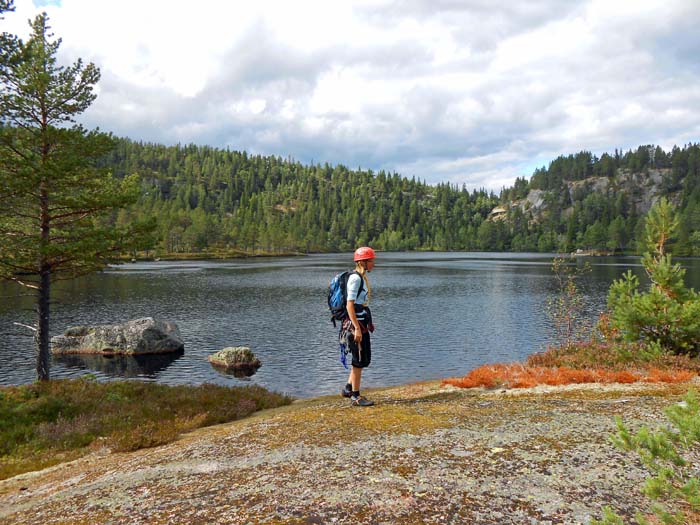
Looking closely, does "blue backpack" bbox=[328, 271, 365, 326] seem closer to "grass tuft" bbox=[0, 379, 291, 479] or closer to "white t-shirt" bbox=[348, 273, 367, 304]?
"white t-shirt" bbox=[348, 273, 367, 304]

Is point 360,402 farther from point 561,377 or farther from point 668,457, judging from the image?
point 668,457

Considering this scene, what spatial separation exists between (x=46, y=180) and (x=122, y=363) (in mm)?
15948

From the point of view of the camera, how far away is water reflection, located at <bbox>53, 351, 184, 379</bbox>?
87.2ft

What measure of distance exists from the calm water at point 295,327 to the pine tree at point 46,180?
1011 cm

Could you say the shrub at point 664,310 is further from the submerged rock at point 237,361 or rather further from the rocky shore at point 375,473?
the submerged rock at point 237,361

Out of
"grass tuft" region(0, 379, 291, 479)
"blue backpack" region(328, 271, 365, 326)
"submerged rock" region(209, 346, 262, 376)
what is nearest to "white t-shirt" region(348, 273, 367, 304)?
"blue backpack" region(328, 271, 365, 326)

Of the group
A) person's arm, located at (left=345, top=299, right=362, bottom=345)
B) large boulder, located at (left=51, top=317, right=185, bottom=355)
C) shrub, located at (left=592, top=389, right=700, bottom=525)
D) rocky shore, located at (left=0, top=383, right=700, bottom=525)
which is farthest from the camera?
large boulder, located at (left=51, top=317, right=185, bottom=355)

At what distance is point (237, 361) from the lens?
2722 centimetres

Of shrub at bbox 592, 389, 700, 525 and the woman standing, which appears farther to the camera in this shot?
the woman standing

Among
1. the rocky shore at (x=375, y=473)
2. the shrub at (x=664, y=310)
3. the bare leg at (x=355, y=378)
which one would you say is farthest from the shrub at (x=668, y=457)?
the shrub at (x=664, y=310)

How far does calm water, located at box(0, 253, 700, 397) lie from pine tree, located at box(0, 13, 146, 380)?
398 inches

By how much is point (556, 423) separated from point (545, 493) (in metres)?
3.15

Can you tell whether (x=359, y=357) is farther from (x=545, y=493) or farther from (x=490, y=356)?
(x=490, y=356)

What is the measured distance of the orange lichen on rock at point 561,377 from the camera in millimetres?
12469
